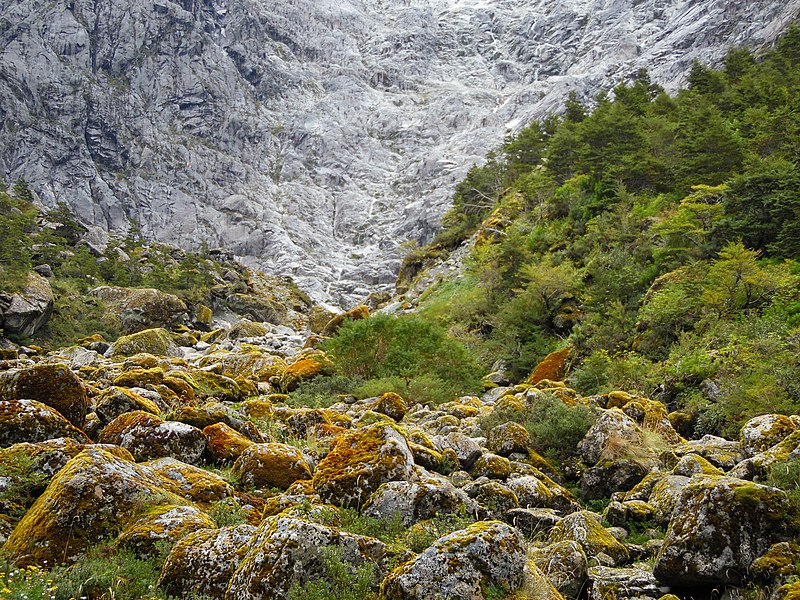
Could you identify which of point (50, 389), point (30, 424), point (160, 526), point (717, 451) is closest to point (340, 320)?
point (50, 389)

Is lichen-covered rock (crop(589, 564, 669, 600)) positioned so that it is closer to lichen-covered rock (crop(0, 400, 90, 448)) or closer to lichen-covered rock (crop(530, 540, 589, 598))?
lichen-covered rock (crop(530, 540, 589, 598))

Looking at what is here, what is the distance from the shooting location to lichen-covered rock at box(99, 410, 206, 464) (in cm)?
665

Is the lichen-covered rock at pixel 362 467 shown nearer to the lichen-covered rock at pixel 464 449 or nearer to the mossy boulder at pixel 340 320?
the lichen-covered rock at pixel 464 449

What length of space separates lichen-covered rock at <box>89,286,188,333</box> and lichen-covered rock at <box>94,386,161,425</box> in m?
35.0

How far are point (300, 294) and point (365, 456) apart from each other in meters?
72.4

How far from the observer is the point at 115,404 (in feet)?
26.3

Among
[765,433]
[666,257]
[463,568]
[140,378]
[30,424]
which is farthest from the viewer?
[666,257]

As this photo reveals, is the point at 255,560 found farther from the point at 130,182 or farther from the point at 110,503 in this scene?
the point at 130,182

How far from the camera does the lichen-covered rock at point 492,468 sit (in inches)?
290

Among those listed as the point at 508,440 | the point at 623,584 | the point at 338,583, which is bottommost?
the point at 508,440

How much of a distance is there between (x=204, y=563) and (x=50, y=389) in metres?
4.43

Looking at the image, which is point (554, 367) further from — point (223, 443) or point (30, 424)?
point (30, 424)

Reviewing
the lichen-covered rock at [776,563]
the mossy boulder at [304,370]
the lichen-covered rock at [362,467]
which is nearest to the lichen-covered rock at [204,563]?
the lichen-covered rock at [362,467]

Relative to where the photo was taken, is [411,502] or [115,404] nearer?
[411,502]
